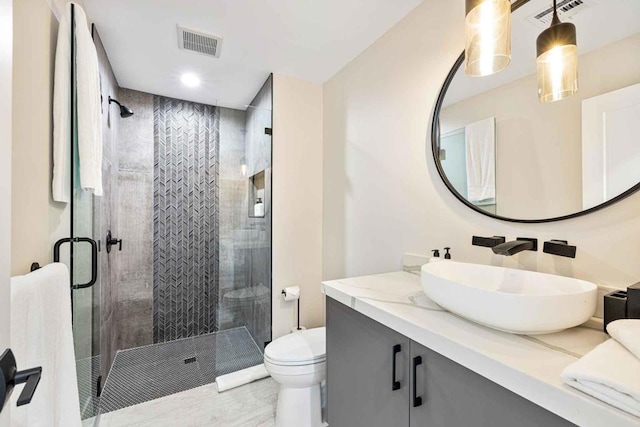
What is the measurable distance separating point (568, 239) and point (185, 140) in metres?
2.91

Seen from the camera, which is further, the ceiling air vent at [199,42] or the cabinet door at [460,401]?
the ceiling air vent at [199,42]

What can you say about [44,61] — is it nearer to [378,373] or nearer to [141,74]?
[141,74]

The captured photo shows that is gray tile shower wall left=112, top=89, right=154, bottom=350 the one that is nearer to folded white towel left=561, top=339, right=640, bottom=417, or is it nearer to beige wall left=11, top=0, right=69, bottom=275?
beige wall left=11, top=0, right=69, bottom=275

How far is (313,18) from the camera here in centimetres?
163

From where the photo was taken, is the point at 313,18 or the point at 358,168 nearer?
the point at 313,18

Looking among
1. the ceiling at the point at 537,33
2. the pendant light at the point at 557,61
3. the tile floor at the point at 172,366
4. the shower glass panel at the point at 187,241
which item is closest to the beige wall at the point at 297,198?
the shower glass panel at the point at 187,241

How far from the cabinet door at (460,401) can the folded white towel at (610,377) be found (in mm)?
94

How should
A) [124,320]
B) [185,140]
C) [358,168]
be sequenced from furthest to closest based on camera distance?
[185,140]
[124,320]
[358,168]

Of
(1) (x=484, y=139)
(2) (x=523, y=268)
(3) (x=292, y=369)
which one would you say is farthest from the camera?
(3) (x=292, y=369)

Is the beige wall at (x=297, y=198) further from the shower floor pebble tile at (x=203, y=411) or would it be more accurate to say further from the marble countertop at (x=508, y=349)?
the marble countertop at (x=508, y=349)

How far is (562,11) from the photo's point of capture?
100 cm

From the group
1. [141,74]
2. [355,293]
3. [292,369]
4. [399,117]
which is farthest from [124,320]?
[399,117]

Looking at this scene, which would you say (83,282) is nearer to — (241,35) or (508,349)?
(241,35)

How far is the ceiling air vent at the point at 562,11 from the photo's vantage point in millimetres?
954
